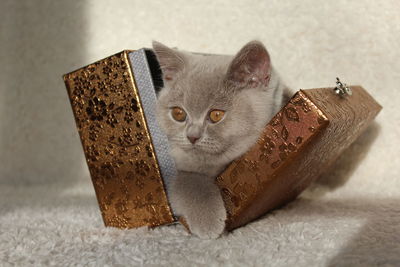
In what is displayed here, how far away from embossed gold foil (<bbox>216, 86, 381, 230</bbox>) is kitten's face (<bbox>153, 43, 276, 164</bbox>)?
0.05m

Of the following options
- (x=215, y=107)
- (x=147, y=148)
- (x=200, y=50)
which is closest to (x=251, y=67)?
(x=215, y=107)

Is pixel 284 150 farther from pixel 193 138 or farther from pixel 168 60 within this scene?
pixel 168 60

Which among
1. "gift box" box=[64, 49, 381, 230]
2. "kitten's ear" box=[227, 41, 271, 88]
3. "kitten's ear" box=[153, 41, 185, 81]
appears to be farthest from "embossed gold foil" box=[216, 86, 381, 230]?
"kitten's ear" box=[153, 41, 185, 81]

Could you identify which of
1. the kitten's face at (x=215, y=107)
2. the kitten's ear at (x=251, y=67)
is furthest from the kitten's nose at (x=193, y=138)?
the kitten's ear at (x=251, y=67)

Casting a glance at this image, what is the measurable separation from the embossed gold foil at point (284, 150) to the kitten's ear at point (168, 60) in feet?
0.82

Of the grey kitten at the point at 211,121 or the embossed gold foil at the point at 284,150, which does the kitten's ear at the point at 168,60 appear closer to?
the grey kitten at the point at 211,121

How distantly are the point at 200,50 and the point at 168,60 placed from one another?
0.57 metres

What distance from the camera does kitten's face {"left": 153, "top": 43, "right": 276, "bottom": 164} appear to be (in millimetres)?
793

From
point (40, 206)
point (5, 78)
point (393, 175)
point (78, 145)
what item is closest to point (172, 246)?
point (40, 206)

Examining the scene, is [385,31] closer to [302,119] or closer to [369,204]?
[369,204]

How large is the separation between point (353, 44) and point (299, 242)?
797 millimetres

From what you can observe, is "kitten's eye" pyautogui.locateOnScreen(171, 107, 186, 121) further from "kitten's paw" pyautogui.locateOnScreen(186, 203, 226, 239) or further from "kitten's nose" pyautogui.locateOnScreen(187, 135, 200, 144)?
"kitten's paw" pyautogui.locateOnScreen(186, 203, 226, 239)

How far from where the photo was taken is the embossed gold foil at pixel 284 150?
70cm

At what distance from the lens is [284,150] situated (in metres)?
0.71
